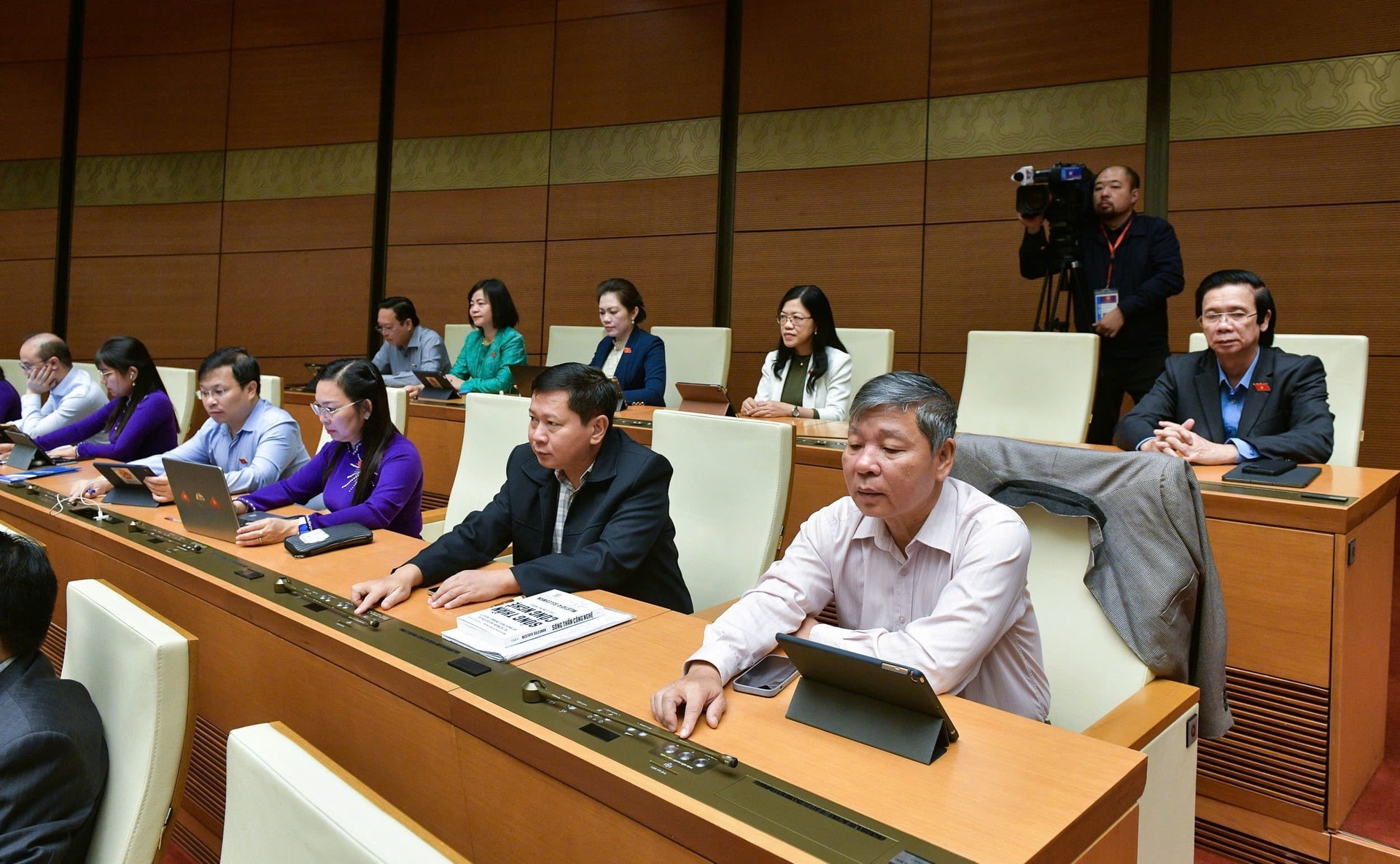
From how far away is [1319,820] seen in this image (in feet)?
6.54

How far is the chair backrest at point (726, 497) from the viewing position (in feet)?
7.63

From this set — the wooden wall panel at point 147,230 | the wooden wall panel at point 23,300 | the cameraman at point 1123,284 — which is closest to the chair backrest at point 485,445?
the cameraman at point 1123,284

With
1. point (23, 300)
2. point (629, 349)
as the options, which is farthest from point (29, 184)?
point (629, 349)

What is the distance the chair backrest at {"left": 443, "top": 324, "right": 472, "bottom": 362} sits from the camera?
5.96 m

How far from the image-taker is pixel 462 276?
6488 mm

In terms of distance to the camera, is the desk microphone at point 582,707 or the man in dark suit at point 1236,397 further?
the man in dark suit at point 1236,397

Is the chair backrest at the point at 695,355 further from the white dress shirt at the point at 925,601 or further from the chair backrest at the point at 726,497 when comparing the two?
the white dress shirt at the point at 925,601

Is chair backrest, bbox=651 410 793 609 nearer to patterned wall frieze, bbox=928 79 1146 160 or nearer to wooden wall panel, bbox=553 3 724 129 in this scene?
patterned wall frieze, bbox=928 79 1146 160

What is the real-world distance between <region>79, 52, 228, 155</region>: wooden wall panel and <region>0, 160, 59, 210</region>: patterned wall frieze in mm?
329

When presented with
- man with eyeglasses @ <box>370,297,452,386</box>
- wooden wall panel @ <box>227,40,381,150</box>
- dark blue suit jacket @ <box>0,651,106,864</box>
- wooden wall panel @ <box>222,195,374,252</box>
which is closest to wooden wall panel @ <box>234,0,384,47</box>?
wooden wall panel @ <box>227,40,381,150</box>

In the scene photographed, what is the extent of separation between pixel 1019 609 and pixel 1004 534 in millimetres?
129

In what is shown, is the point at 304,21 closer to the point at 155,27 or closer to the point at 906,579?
the point at 155,27

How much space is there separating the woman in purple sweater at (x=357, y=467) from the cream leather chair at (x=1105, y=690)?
1.75 m

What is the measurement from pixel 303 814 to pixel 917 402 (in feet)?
3.57
